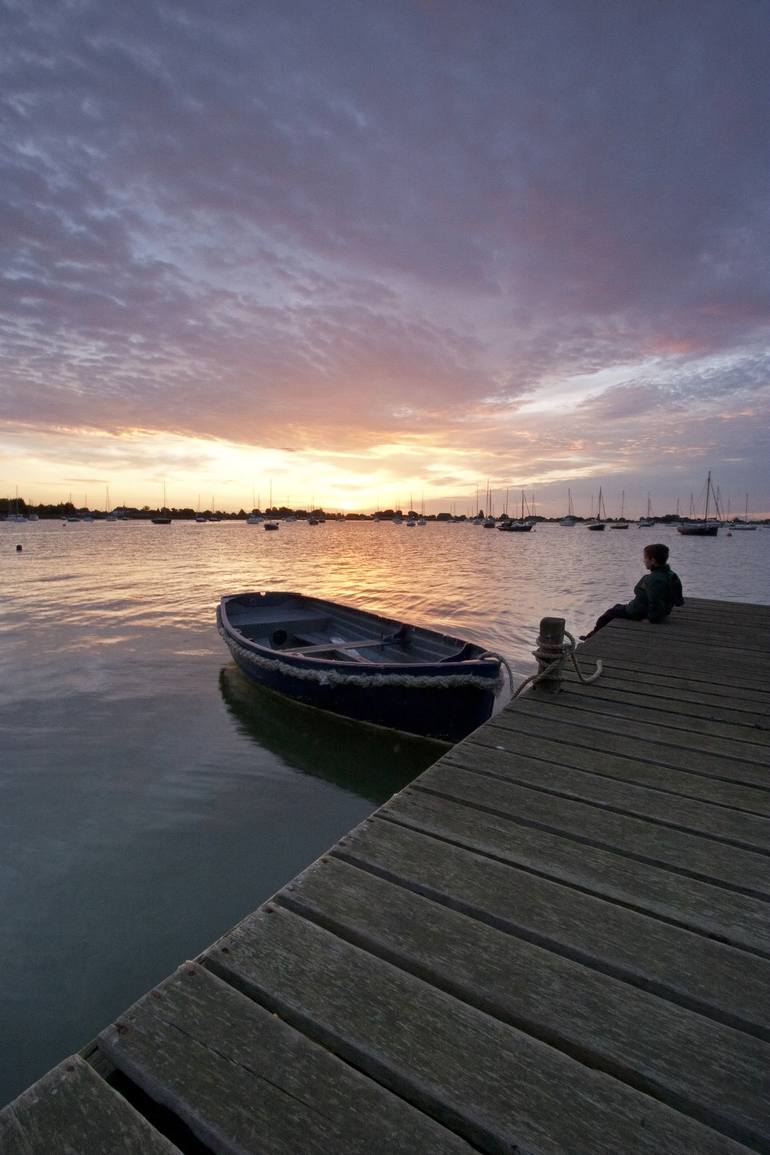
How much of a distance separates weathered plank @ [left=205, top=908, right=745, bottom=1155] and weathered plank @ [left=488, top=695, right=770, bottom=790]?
281cm

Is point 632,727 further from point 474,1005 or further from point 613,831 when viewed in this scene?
point 474,1005

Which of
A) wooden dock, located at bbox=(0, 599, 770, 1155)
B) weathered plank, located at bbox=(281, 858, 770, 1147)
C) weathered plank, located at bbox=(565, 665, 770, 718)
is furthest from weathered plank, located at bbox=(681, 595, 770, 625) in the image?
weathered plank, located at bbox=(281, 858, 770, 1147)

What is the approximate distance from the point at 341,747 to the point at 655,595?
5868 mm

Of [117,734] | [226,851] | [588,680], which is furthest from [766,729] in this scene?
[117,734]

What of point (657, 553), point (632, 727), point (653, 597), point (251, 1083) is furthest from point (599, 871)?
point (653, 597)

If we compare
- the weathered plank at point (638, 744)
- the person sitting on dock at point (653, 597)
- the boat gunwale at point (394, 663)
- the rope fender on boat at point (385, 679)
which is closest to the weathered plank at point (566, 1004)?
the weathered plank at point (638, 744)

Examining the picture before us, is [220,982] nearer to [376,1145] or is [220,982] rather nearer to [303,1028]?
[303,1028]

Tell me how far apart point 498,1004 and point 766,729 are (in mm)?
4253

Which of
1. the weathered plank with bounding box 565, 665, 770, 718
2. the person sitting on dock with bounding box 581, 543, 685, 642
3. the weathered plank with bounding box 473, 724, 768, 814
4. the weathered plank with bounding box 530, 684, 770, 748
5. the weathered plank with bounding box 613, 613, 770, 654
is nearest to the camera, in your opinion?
the weathered plank with bounding box 473, 724, 768, 814

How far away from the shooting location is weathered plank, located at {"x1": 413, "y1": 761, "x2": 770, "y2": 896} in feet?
9.49

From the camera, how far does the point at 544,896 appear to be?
2.63 meters

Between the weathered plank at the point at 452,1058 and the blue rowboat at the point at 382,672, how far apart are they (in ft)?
19.0

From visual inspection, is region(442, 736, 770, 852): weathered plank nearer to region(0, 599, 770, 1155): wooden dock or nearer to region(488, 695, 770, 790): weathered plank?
region(0, 599, 770, 1155): wooden dock

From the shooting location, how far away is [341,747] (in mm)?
9156
